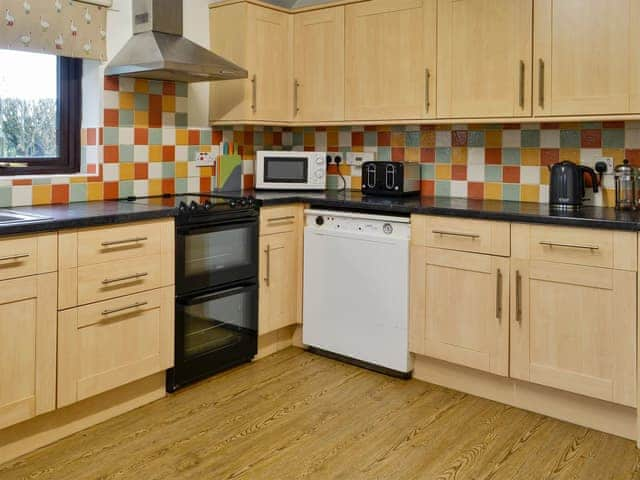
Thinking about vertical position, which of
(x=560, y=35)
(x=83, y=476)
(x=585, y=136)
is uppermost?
(x=560, y=35)

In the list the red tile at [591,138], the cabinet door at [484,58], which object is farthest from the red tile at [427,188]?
the red tile at [591,138]

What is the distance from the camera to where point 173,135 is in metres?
3.52

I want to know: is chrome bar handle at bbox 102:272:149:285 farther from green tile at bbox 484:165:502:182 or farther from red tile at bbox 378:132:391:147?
green tile at bbox 484:165:502:182

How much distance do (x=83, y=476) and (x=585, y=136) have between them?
2.68m

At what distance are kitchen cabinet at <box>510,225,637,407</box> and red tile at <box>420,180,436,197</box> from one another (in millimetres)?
1002

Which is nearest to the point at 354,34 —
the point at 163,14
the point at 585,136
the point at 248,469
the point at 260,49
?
the point at 260,49

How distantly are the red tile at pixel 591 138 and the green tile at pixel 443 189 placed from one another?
76 centimetres

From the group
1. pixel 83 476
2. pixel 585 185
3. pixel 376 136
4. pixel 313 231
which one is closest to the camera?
pixel 83 476

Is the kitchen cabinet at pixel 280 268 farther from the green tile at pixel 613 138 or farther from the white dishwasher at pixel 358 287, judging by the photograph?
the green tile at pixel 613 138

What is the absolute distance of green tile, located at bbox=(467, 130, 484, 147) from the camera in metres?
3.44

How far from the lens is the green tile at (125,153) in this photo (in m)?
3.25

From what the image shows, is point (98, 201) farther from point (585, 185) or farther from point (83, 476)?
point (585, 185)

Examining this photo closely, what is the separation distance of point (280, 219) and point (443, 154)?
1.02m

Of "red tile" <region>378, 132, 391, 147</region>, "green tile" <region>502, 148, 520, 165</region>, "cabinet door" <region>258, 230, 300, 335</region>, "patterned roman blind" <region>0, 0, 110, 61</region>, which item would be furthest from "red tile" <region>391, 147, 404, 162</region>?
"patterned roman blind" <region>0, 0, 110, 61</region>
